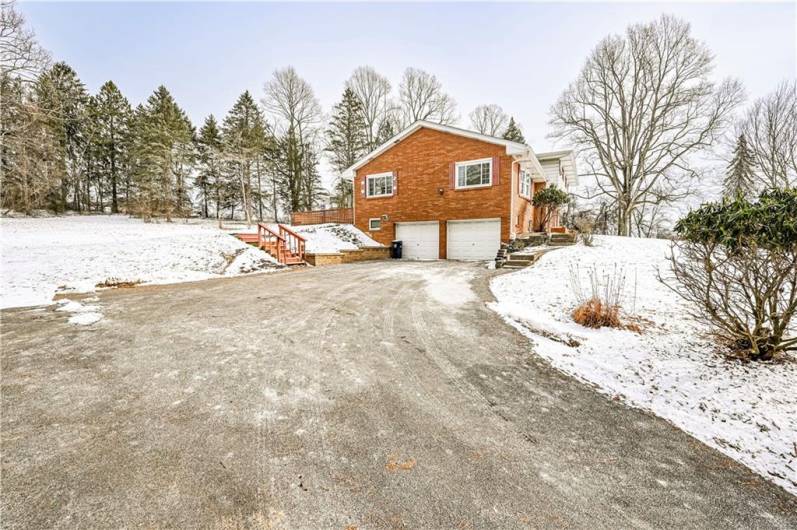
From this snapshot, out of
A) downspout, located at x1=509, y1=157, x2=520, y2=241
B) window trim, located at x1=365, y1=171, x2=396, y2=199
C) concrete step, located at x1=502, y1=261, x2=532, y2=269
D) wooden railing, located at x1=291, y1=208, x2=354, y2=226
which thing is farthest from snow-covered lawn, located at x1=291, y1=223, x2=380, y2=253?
concrete step, located at x1=502, y1=261, x2=532, y2=269

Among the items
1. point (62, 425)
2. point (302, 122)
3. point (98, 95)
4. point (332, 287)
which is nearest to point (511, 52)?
point (332, 287)

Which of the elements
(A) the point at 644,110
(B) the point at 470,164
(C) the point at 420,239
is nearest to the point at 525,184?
(B) the point at 470,164

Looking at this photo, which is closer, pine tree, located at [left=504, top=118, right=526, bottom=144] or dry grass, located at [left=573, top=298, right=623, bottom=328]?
dry grass, located at [left=573, top=298, right=623, bottom=328]

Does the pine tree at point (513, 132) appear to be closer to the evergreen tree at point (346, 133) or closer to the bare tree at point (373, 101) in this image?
the bare tree at point (373, 101)

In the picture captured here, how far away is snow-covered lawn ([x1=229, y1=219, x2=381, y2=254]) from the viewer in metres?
14.3

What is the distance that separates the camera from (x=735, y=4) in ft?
29.3

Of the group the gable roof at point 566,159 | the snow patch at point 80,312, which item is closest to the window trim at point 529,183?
the gable roof at point 566,159

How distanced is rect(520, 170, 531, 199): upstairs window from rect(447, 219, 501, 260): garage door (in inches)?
104

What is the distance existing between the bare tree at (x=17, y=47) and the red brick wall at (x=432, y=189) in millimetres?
12087

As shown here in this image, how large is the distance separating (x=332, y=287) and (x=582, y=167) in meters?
23.2

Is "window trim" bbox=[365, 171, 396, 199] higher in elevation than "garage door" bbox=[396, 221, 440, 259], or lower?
higher

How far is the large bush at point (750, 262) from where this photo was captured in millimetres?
2893

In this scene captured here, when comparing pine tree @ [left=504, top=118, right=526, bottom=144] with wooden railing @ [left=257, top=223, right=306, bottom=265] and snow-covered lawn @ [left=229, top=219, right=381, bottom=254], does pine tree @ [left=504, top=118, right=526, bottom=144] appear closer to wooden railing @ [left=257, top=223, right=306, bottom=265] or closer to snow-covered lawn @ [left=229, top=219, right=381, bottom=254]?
snow-covered lawn @ [left=229, top=219, right=381, bottom=254]

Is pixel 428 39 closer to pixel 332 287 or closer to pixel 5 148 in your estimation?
pixel 332 287
